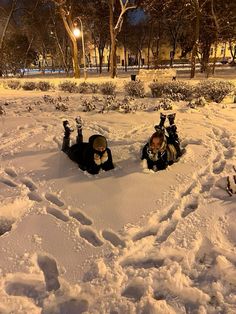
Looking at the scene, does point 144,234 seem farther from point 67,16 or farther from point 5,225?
point 67,16

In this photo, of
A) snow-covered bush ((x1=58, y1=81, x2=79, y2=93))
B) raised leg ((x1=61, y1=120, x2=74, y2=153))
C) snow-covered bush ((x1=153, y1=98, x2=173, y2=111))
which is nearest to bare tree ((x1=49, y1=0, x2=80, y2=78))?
snow-covered bush ((x1=58, y1=81, x2=79, y2=93))

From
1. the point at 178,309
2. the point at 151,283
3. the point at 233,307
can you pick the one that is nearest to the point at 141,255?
the point at 151,283

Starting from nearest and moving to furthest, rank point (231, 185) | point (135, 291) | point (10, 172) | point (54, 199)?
1. point (135, 291)
2. point (54, 199)
3. point (231, 185)
4. point (10, 172)

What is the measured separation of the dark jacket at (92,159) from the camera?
5988 millimetres

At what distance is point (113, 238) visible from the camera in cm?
439

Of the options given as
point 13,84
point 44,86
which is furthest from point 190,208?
point 13,84

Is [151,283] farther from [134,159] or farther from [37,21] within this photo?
[37,21]

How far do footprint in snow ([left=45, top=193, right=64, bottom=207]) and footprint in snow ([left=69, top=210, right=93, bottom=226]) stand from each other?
31cm

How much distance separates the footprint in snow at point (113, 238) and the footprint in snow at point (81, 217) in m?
0.33

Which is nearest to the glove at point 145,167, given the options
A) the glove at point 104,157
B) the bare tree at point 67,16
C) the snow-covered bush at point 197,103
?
the glove at point 104,157

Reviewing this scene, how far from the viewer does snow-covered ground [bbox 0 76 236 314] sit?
3475 mm

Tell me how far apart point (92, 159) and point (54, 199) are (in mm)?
1077

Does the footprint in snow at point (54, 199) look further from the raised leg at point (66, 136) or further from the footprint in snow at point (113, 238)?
the raised leg at point (66, 136)

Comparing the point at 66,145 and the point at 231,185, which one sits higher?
the point at 66,145
